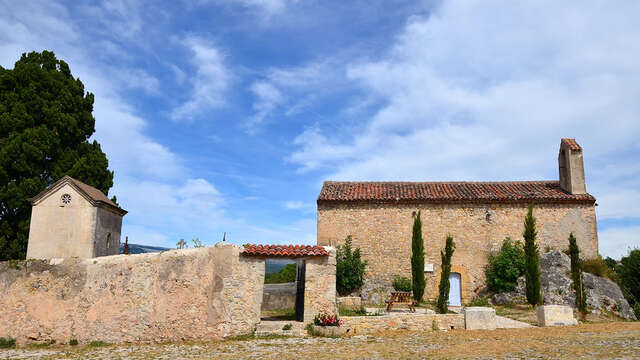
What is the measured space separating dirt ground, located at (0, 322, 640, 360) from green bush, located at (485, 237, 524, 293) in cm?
732

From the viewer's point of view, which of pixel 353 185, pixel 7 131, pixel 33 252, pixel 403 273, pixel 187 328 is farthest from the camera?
pixel 353 185

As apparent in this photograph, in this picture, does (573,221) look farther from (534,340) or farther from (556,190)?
(534,340)

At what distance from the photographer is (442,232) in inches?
877

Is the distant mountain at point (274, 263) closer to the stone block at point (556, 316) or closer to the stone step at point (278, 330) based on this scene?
the stone step at point (278, 330)

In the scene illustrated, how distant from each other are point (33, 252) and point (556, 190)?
24877mm

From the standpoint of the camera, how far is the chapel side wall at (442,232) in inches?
859

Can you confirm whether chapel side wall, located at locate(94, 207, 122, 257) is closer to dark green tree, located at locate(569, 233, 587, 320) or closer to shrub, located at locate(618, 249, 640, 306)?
dark green tree, located at locate(569, 233, 587, 320)

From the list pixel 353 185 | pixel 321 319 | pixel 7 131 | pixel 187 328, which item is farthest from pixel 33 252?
pixel 353 185

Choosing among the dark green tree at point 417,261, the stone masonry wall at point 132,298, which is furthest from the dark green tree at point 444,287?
the stone masonry wall at point 132,298

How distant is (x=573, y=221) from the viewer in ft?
72.2

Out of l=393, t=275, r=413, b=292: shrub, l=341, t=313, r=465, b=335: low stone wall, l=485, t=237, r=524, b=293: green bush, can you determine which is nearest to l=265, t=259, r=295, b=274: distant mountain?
l=341, t=313, r=465, b=335: low stone wall

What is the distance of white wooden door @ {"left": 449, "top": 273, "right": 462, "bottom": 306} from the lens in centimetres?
2159

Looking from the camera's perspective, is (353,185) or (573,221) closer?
(573,221)

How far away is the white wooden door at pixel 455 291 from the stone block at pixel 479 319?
26.8ft
